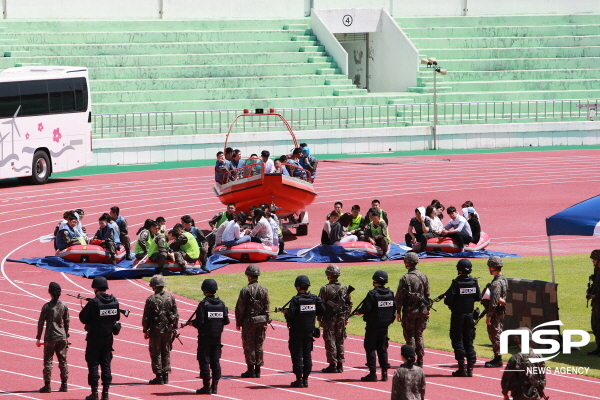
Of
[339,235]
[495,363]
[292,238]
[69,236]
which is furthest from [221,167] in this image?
[495,363]

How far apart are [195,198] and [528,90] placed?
22387 mm

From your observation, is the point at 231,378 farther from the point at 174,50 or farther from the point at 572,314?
the point at 174,50

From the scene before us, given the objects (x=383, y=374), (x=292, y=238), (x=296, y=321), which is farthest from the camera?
(x=292, y=238)

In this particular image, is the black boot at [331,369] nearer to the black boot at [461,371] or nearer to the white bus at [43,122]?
the black boot at [461,371]

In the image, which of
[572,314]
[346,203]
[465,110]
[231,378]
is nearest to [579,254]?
[572,314]

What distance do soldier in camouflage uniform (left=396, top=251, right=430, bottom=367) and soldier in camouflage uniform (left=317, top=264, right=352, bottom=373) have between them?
2.28ft

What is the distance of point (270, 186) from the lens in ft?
91.0

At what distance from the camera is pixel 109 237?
2414 cm

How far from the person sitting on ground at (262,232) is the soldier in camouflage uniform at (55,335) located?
10.1 m

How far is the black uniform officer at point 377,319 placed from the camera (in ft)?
48.2

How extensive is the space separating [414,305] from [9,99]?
22.8 m

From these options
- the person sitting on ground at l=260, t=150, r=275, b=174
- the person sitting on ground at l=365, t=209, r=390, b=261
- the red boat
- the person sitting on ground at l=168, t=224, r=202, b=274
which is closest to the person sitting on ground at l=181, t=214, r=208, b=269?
the person sitting on ground at l=168, t=224, r=202, b=274

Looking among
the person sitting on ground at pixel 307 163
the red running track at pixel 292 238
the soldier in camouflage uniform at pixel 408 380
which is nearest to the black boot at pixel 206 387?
the red running track at pixel 292 238

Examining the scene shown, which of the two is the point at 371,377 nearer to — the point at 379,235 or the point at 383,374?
the point at 383,374
